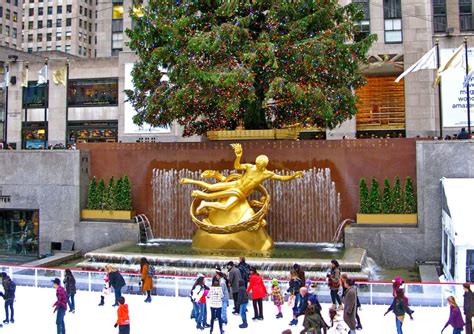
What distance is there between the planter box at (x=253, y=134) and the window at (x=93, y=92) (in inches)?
955

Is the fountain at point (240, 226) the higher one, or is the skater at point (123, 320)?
the fountain at point (240, 226)

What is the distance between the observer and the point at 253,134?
22750 millimetres

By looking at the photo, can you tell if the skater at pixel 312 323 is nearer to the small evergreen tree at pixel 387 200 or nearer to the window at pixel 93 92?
the small evergreen tree at pixel 387 200

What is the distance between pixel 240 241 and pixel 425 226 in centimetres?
662

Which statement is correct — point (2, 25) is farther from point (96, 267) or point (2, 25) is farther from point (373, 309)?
point (373, 309)

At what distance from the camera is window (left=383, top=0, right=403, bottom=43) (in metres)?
36.7

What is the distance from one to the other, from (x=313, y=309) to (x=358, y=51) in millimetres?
15445

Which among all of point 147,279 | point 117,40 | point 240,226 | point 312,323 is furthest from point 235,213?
point 117,40

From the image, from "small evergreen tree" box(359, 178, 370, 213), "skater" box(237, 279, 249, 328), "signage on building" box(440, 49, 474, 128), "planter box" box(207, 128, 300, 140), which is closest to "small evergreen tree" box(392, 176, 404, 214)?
"small evergreen tree" box(359, 178, 370, 213)

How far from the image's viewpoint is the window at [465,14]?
42.9 meters

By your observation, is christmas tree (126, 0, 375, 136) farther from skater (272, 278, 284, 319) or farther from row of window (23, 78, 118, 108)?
row of window (23, 78, 118, 108)

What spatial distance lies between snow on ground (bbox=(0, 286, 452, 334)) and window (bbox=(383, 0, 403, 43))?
2658 cm

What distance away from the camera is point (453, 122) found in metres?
33.8

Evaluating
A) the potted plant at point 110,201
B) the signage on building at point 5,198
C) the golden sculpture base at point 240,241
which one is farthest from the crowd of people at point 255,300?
the signage on building at point 5,198
